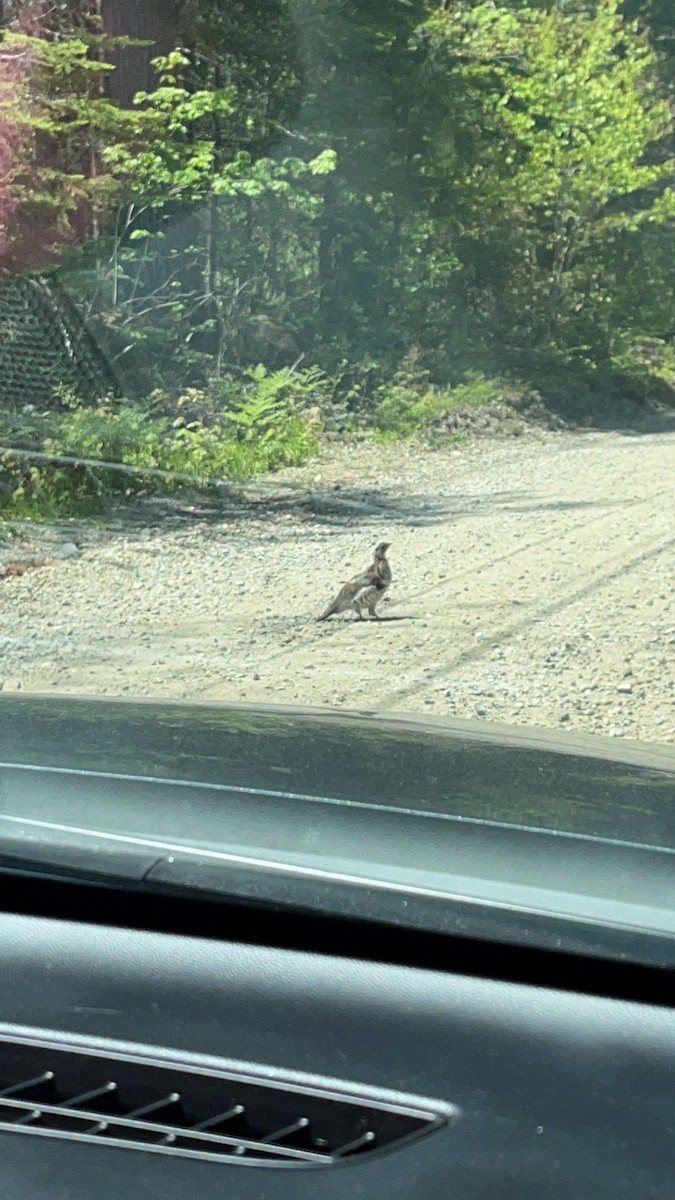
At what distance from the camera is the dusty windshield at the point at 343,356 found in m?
5.21

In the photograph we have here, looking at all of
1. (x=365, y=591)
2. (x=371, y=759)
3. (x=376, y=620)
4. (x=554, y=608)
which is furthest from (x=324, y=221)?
(x=371, y=759)

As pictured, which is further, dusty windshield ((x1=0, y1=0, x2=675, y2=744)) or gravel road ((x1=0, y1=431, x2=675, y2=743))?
dusty windshield ((x1=0, y1=0, x2=675, y2=744))

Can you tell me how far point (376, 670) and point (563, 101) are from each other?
2.35 metres

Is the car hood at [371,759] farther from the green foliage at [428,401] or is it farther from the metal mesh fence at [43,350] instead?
the metal mesh fence at [43,350]

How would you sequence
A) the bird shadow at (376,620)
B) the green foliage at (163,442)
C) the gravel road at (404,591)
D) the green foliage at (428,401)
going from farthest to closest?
the green foliage at (163,442) → the green foliage at (428,401) → the bird shadow at (376,620) → the gravel road at (404,591)

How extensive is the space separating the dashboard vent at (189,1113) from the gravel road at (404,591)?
11.7 feet

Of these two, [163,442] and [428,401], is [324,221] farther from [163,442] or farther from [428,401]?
[163,442]

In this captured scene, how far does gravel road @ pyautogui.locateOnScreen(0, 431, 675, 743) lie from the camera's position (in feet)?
16.6

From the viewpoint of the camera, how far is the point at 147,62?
20.4 ft

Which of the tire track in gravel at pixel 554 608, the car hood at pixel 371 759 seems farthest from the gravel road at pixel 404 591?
the car hood at pixel 371 759

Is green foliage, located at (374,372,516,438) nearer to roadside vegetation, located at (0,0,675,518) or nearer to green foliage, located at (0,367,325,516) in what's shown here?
roadside vegetation, located at (0,0,675,518)

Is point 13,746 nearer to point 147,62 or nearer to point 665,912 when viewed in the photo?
point 665,912

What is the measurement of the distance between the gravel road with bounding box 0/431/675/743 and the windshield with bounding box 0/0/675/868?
15mm

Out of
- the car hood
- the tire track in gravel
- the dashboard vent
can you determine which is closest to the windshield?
the tire track in gravel
